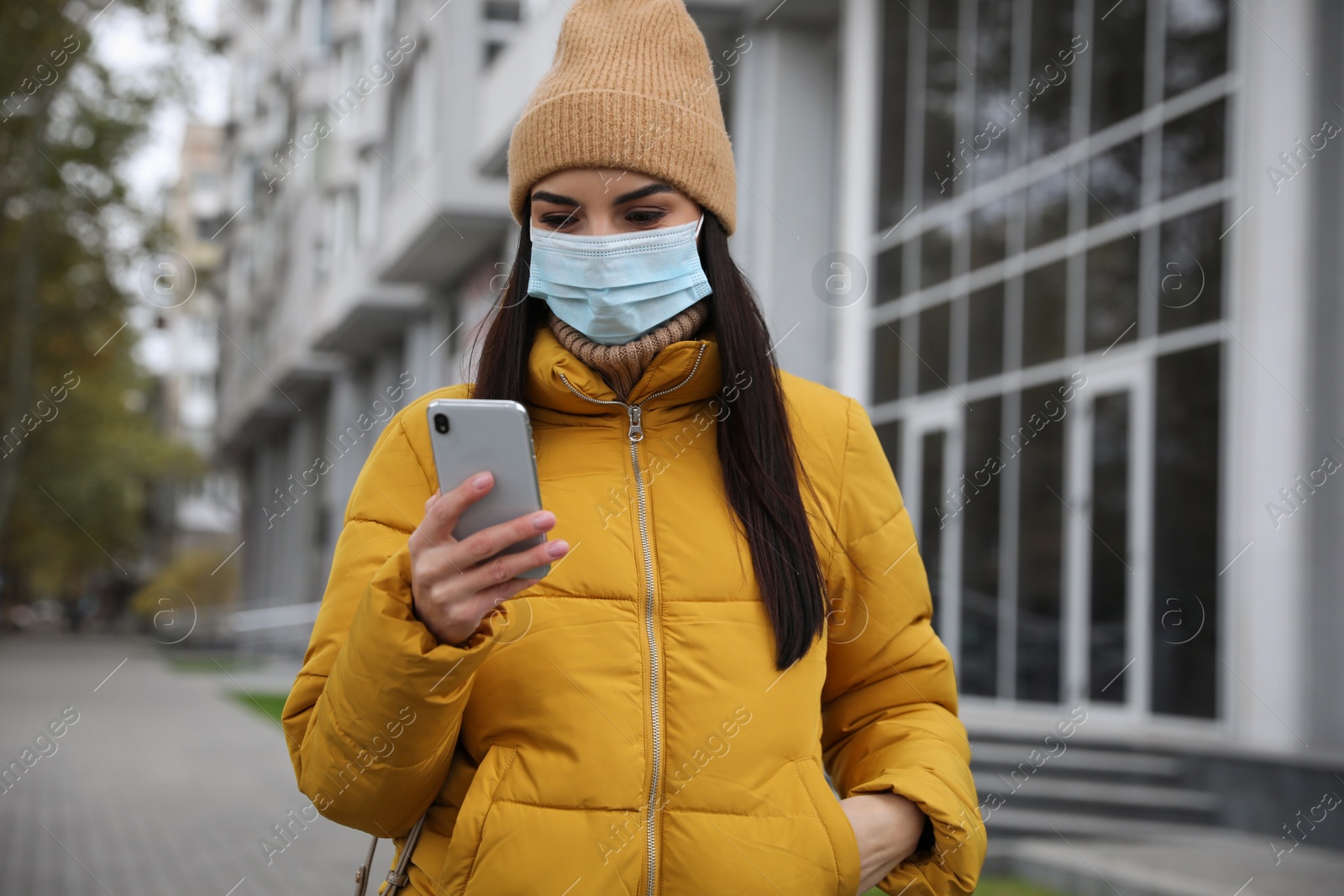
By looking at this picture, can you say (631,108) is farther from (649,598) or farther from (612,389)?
(649,598)

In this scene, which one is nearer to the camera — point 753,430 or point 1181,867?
point 753,430

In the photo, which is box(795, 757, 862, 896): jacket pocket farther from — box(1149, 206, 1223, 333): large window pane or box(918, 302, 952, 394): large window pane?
box(918, 302, 952, 394): large window pane

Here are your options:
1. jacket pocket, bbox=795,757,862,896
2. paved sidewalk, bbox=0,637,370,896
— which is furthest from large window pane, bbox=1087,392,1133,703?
jacket pocket, bbox=795,757,862,896

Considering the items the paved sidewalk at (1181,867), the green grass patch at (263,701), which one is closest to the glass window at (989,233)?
the paved sidewalk at (1181,867)

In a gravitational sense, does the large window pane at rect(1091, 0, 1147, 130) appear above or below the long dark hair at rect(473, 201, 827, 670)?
below

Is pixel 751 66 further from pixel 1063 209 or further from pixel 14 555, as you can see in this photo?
pixel 14 555

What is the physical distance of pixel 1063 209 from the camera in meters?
12.0

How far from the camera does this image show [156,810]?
10180 millimetres

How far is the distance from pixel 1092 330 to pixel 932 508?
2.76 meters

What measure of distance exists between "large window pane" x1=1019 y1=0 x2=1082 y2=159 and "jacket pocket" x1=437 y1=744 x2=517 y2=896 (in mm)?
11160

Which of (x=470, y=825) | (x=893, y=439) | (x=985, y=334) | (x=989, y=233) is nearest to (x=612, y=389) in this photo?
(x=470, y=825)

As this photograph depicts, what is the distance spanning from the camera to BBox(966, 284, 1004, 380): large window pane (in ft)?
41.9

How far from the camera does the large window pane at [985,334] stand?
12.8 m

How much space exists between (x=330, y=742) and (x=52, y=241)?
1922cm
